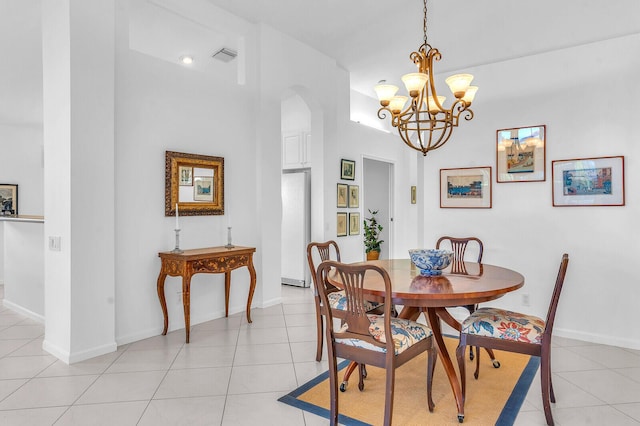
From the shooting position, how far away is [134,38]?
14.7ft

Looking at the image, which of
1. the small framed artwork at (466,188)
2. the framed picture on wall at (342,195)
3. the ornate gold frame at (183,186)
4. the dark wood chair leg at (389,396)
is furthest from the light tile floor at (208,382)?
the framed picture on wall at (342,195)

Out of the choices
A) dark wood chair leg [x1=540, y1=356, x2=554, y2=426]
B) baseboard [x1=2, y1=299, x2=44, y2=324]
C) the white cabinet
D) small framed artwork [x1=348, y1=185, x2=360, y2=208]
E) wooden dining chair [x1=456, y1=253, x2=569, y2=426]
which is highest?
the white cabinet

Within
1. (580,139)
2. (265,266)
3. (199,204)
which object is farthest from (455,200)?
(199,204)

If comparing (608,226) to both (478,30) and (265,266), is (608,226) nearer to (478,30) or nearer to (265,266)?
(478,30)

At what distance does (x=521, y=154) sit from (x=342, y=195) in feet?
8.39

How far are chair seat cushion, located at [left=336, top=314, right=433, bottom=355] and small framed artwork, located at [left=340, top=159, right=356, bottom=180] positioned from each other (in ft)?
12.3

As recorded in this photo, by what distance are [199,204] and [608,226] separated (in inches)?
155

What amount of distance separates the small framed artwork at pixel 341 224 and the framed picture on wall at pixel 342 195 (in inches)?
5.9

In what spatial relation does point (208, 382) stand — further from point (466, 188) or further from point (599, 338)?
point (599, 338)

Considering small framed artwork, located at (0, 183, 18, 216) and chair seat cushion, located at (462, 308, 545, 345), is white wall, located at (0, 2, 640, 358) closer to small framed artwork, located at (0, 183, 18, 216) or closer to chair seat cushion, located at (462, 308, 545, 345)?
chair seat cushion, located at (462, 308, 545, 345)

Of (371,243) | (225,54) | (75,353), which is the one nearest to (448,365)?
(75,353)

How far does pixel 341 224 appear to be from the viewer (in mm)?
5883

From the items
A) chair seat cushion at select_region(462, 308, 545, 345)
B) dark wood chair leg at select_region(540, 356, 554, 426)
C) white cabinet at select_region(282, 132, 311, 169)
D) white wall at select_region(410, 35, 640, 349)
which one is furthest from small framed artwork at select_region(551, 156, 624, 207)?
white cabinet at select_region(282, 132, 311, 169)

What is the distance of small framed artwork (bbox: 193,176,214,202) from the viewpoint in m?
3.99
